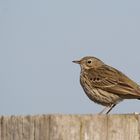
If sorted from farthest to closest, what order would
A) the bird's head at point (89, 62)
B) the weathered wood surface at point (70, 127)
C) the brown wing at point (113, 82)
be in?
the bird's head at point (89, 62), the brown wing at point (113, 82), the weathered wood surface at point (70, 127)

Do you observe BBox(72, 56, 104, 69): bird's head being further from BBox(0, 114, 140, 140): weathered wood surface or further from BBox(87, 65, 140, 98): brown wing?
BBox(0, 114, 140, 140): weathered wood surface

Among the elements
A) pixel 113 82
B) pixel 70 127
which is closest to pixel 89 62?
pixel 113 82

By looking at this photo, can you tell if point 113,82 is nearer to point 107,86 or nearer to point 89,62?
point 107,86

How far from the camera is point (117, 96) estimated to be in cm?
1209

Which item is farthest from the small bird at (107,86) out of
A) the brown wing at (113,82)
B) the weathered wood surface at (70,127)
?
the weathered wood surface at (70,127)

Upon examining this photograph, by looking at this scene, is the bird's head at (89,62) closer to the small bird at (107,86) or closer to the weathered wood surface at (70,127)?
the small bird at (107,86)

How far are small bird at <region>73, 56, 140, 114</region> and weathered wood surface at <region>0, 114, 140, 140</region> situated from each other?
5974 millimetres

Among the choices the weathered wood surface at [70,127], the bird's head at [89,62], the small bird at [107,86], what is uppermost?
the bird's head at [89,62]

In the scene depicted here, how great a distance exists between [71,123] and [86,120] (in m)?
0.17

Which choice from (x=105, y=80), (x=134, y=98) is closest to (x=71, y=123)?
(x=134, y=98)

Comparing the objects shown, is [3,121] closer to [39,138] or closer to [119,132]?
[39,138]

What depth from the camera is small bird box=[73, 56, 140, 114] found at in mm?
11766

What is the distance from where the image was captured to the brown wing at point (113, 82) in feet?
38.1

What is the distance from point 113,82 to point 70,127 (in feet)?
23.4
